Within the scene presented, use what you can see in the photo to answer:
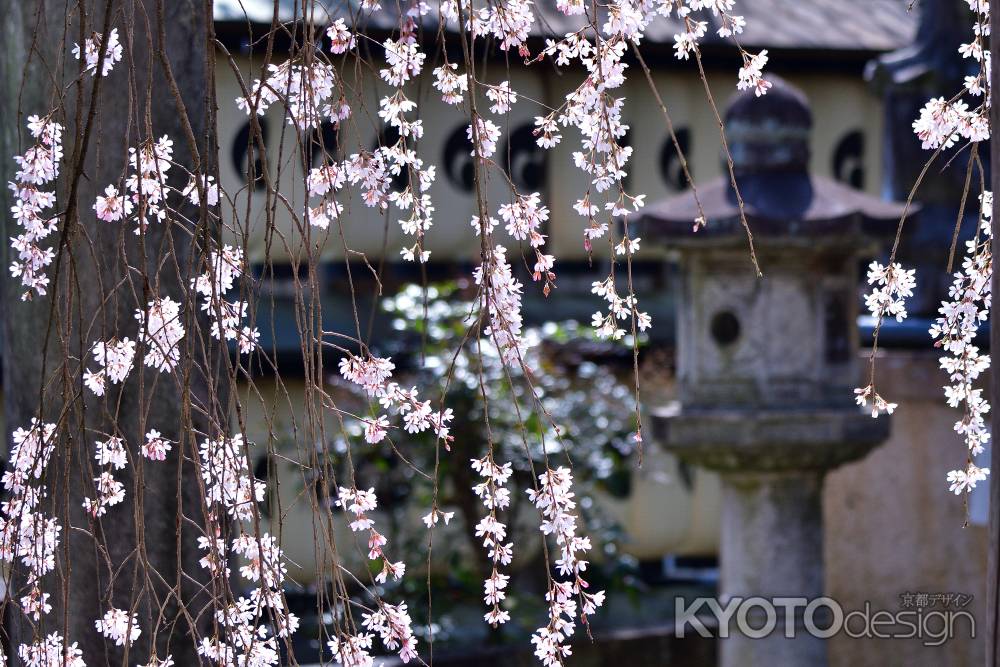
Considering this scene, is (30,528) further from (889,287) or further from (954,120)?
(954,120)

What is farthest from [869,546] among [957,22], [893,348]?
[957,22]

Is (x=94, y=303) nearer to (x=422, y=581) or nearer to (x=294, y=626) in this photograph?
(x=294, y=626)

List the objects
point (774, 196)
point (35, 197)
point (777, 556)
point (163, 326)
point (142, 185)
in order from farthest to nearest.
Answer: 1. point (777, 556)
2. point (774, 196)
3. point (35, 197)
4. point (142, 185)
5. point (163, 326)

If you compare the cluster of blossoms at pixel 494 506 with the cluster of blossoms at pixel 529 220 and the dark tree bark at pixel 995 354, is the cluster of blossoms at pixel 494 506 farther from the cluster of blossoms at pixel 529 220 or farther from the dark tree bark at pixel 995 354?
the dark tree bark at pixel 995 354

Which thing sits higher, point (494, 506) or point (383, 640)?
point (494, 506)

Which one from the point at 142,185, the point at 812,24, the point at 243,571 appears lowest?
the point at 243,571

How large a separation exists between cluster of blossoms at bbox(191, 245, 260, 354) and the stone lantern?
2.37 m

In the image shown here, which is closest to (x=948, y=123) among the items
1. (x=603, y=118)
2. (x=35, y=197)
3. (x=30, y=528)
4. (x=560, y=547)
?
(x=603, y=118)

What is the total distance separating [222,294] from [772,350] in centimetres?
259

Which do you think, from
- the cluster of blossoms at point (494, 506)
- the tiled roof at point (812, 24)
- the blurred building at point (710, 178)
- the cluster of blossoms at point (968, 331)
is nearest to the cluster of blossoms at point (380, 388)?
the cluster of blossoms at point (494, 506)

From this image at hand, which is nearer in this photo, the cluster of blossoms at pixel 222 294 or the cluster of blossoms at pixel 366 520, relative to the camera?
the cluster of blossoms at pixel 222 294

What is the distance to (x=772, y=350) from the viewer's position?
4055 millimetres

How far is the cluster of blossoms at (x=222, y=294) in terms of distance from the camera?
57.9 inches

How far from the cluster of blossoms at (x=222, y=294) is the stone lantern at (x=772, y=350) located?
2.37m
